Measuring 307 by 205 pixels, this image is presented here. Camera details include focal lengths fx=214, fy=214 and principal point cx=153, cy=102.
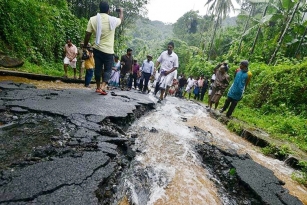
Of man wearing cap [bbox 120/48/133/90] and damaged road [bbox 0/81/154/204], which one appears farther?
man wearing cap [bbox 120/48/133/90]

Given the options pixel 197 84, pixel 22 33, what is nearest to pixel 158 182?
pixel 22 33

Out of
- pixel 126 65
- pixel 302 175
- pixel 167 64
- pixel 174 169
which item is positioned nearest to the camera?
pixel 174 169

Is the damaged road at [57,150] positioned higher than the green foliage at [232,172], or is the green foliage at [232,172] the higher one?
the damaged road at [57,150]

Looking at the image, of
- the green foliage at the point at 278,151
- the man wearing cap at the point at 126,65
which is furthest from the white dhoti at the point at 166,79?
the green foliage at the point at 278,151

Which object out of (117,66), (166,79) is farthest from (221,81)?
(117,66)

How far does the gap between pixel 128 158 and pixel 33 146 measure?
104 centimetres

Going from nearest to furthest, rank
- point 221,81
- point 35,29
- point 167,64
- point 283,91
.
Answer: point 167,64
point 221,81
point 283,91
point 35,29

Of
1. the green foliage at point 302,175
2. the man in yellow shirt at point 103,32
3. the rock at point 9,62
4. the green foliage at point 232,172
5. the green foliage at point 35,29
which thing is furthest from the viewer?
the green foliage at point 35,29

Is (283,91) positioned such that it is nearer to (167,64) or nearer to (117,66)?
(167,64)

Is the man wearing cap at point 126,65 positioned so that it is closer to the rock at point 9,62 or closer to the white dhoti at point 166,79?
the white dhoti at point 166,79

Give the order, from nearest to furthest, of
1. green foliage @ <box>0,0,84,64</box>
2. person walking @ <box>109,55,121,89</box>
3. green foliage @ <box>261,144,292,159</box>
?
green foliage @ <box>261,144,292,159</box>
green foliage @ <box>0,0,84,64</box>
person walking @ <box>109,55,121,89</box>

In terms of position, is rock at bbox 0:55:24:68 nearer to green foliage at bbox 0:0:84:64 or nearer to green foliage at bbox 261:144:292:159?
green foliage at bbox 0:0:84:64

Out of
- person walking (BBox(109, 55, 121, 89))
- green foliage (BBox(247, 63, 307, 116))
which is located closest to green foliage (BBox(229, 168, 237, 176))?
green foliage (BBox(247, 63, 307, 116))

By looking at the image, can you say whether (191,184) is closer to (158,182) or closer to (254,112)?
(158,182)
